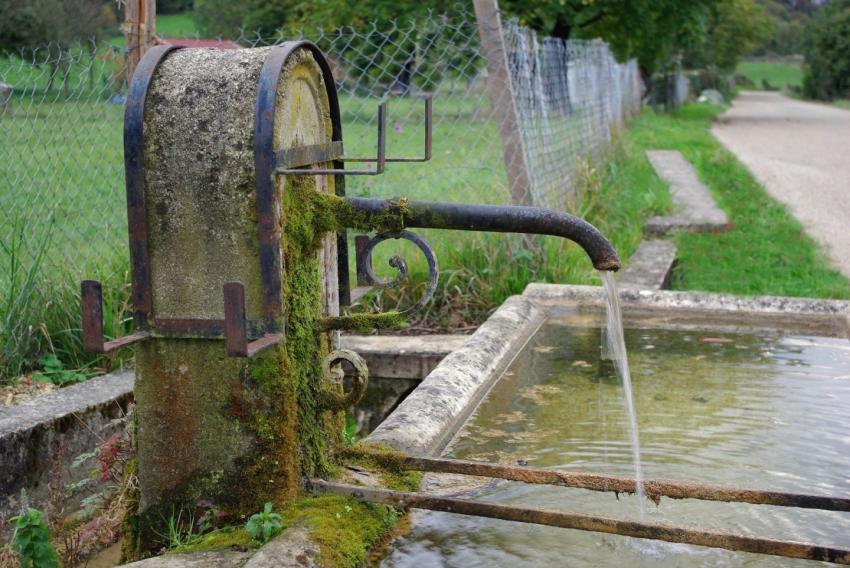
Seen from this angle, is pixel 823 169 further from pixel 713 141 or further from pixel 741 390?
pixel 741 390

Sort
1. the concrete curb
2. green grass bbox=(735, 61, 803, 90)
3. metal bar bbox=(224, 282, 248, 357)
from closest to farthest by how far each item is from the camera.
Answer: metal bar bbox=(224, 282, 248, 357) < the concrete curb < green grass bbox=(735, 61, 803, 90)

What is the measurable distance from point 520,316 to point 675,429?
1.37 m

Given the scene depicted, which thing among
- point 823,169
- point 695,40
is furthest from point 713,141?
point 823,169

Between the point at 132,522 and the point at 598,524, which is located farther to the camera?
the point at 132,522

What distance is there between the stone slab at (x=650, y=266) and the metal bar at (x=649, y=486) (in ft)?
10.7

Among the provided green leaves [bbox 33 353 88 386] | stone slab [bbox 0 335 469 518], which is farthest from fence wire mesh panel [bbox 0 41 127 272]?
stone slab [bbox 0 335 469 518]

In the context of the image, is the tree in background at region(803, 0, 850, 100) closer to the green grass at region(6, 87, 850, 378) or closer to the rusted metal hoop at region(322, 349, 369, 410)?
the green grass at region(6, 87, 850, 378)

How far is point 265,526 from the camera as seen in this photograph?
224 cm

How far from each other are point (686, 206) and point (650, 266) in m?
3.92

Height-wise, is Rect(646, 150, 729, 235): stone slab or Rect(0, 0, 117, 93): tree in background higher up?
Rect(0, 0, 117, 93): tree in background

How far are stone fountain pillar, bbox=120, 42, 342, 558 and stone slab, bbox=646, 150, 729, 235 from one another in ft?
22.3

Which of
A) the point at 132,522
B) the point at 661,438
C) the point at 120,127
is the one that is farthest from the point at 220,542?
the point at 120,127

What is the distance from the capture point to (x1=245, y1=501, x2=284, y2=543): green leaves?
2.23 m

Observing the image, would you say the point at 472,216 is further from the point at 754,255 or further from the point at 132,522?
the point at 754,255
